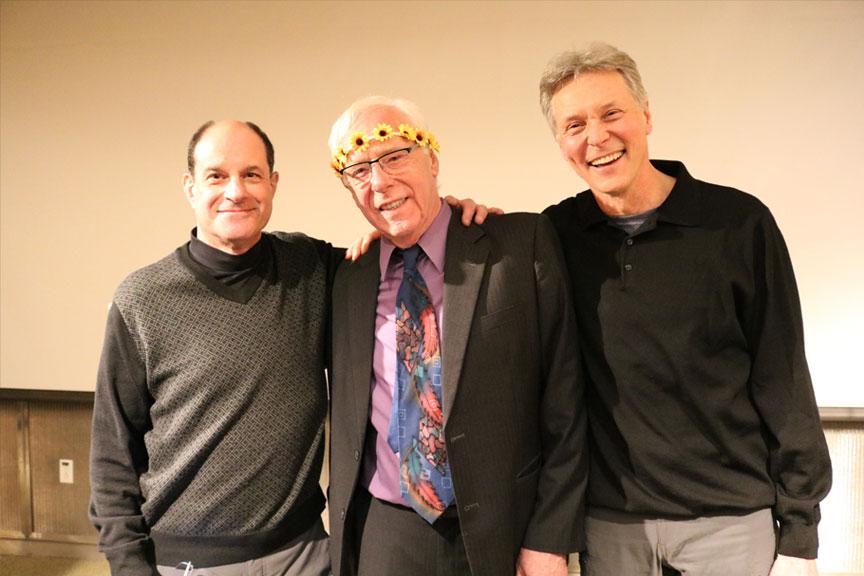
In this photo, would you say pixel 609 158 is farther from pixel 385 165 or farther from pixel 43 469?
pixel 43 469

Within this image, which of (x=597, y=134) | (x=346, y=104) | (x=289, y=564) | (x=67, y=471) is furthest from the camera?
(x=67, y=471)

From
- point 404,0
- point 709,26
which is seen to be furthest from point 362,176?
point 709,26

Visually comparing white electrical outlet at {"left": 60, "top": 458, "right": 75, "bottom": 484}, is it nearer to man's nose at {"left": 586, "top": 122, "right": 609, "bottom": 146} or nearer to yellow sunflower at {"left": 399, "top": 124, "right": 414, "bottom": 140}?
yellow sunflower at {"left": 399, "top": 124, "right": 414, "bottom": 140}

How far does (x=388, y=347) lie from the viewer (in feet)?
5.34

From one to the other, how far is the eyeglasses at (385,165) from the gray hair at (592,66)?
0.40 meters

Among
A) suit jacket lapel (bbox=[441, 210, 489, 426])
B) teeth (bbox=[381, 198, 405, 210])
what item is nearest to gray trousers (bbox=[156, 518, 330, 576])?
suit jacket lapel (bbox=[441, 210, 489, 426])

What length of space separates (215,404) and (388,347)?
0.46 m

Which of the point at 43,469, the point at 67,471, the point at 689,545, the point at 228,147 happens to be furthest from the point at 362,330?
the point at 43,469

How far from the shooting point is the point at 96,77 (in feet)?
11.6

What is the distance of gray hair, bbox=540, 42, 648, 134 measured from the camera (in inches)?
64.3

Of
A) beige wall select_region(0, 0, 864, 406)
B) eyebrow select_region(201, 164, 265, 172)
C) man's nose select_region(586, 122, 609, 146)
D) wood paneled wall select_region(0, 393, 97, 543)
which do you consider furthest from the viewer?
wood paneled wall select_region(0, 393, 97, 543)

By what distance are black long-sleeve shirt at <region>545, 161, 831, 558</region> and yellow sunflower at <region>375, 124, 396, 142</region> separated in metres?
0.63

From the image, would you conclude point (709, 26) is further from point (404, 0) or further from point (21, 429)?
point (21, 429)

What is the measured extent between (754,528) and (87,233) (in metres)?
3.39
